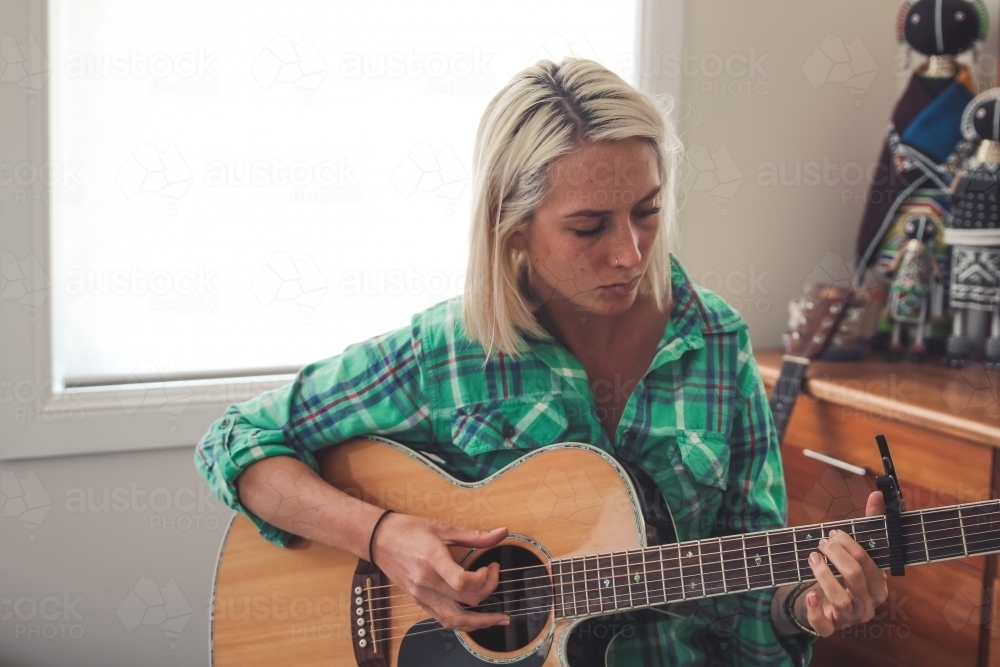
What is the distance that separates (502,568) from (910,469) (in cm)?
79

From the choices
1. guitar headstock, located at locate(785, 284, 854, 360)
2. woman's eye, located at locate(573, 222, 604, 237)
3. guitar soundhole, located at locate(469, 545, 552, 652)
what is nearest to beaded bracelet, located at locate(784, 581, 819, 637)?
guitar soundhole, located at locate(469, 545, 552, 652)

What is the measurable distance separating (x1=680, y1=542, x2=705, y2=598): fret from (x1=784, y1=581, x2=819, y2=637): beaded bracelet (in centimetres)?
16

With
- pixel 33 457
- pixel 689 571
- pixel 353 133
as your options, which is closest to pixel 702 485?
pixel 689 571

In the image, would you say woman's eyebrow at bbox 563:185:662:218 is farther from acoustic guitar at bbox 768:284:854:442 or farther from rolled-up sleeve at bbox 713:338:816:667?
acoustic guitar at bbox 768:284:854:442

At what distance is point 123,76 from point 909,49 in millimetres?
1625

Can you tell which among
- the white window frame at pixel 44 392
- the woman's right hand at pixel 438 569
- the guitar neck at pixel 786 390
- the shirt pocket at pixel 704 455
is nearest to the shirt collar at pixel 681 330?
the shirt pocket at pixel 704 455

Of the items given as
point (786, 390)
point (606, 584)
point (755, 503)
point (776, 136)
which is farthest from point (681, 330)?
point (776, 136)

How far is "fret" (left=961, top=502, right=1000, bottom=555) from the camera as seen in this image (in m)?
0.85

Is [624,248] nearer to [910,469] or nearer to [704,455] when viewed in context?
[704,455]

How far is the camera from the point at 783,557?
96 centimetres

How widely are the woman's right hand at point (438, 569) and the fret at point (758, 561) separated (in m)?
0.30

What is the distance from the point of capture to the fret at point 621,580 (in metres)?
1.03

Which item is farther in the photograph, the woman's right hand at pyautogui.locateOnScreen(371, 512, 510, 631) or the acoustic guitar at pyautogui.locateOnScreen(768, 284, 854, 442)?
the acoustic guitar at pyautogui.locateOnScreen(768, 284, 854, 442)

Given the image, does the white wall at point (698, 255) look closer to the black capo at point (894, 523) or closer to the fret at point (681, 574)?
the fret at point (681, 574)
